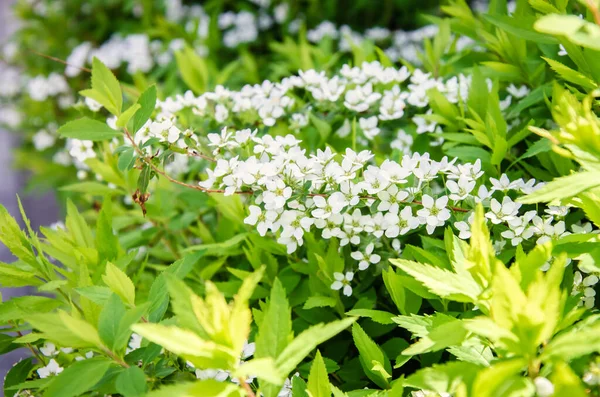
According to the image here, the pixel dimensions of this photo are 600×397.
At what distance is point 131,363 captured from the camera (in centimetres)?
91

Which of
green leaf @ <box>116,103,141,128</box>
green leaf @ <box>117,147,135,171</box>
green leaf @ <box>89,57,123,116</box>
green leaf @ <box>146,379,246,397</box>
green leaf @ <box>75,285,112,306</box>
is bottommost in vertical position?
green leaf @ <box>146,379,246,397</box>

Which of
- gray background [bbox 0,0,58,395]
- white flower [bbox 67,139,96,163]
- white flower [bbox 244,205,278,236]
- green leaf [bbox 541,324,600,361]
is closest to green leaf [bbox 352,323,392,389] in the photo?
white flower [bbox 244,205,278,236]

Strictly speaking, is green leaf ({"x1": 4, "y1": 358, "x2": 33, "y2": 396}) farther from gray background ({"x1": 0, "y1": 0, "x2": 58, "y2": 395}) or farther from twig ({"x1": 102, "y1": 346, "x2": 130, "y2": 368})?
gray background ({"x1": 0, "y1": 0, "x2": 58, "y2": 395})

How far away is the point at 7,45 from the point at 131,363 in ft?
11.1

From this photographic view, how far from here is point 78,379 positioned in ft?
2.62

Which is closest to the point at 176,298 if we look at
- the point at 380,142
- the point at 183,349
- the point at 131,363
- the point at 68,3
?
the point at 183,349

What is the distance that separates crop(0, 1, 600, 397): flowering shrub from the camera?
0.72 m

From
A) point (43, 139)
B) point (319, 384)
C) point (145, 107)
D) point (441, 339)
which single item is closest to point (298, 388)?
point (319, 384)

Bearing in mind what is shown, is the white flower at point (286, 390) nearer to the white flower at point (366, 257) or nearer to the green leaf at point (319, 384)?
the green leaf at point (319, 384)

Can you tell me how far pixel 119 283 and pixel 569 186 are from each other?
2.42 ft

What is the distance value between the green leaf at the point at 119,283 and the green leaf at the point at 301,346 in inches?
13.7

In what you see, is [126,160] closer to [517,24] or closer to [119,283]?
[119,283]

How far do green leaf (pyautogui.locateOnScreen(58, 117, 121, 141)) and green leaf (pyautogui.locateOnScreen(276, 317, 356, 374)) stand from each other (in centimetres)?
57

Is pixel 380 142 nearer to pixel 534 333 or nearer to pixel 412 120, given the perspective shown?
pixel 412 120
